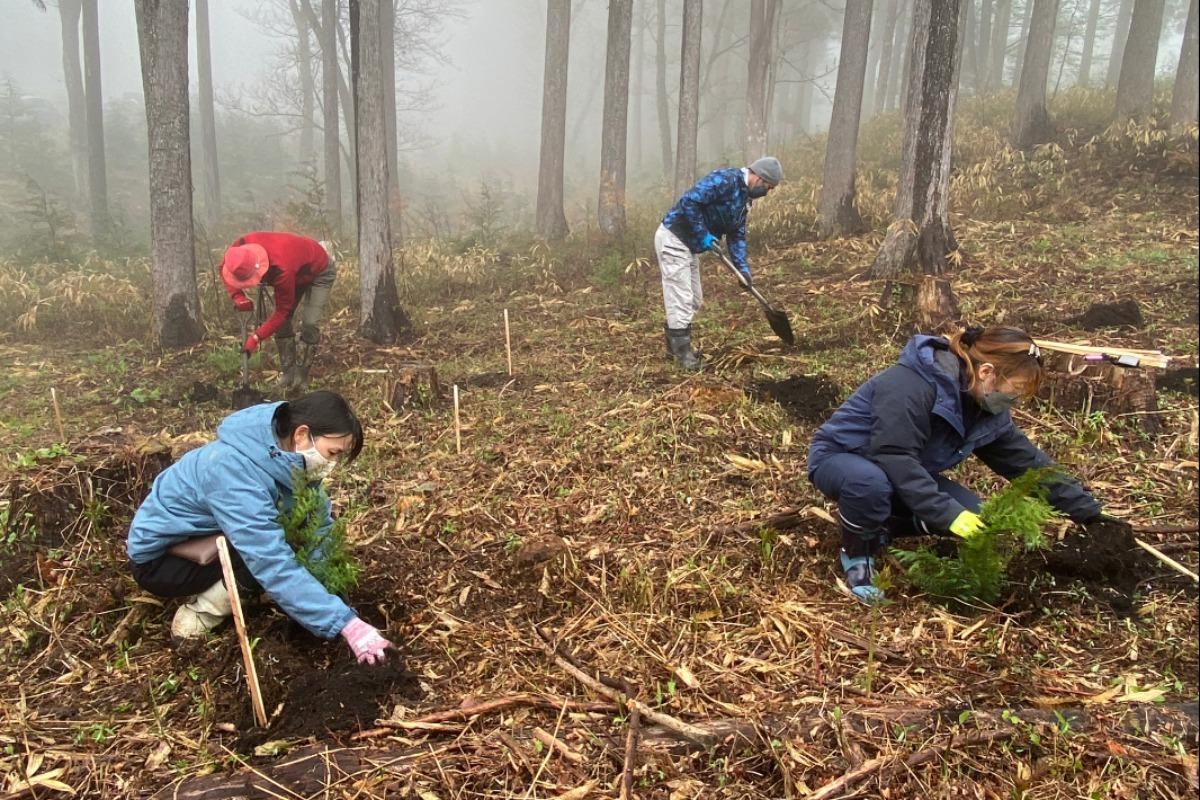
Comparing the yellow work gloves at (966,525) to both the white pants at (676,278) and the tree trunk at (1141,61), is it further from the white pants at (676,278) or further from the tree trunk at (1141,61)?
the tree trunk at (1141,61)

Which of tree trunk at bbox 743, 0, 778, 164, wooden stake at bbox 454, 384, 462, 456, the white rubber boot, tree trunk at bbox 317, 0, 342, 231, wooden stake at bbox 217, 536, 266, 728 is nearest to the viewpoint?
wooden stake at bbox 217, 536, 266, 728

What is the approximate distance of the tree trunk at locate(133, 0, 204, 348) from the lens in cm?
814

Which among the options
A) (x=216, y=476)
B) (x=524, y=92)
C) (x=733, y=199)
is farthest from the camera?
(x=524, y=92)

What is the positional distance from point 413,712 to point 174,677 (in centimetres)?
107

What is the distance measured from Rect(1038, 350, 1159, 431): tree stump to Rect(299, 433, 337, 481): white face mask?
13.7 ft

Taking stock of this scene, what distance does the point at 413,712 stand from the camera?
8.50 ft

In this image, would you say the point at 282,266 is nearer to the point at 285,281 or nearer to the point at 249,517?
the point at 285,281

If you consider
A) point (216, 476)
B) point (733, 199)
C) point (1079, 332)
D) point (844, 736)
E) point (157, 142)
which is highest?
point (157, 142)

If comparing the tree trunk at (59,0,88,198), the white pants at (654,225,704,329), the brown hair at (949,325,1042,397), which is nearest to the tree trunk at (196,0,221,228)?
the tree trunk at (59,0,88,198)

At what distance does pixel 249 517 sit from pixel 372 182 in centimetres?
622

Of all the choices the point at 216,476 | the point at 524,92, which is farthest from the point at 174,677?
the point at 524,92

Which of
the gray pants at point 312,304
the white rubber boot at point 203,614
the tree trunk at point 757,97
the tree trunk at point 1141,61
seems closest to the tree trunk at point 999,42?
the tree trunk at point 1141,61

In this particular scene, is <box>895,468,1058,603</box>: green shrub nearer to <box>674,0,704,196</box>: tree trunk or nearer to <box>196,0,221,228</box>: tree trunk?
<box>674,0,704,196</box>: tree trunk

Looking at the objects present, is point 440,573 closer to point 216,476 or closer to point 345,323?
point 216,476
